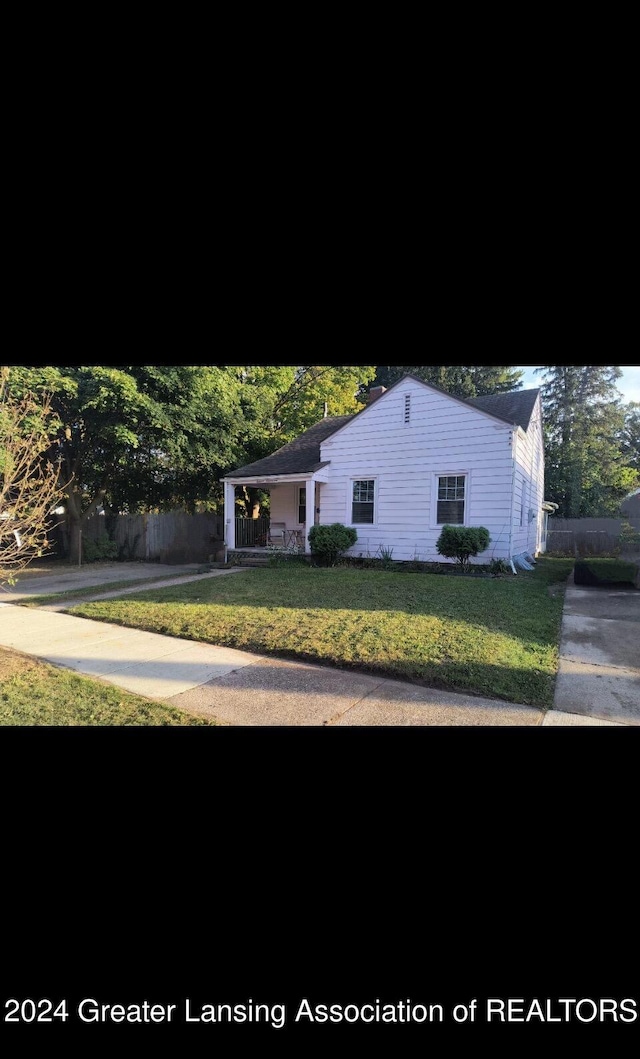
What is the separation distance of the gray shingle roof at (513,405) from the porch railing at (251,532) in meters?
8.25

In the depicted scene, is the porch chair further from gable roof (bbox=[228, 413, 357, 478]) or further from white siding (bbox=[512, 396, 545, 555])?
white siding (bbox=[512, 396, 545, 555])

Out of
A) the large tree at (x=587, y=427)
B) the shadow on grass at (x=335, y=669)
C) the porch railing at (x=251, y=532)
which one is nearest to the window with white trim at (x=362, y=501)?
the porch railing at (x=251, y=532)

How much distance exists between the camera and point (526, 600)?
790cm

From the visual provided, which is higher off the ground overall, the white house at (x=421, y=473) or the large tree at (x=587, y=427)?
the large tree at (x=587, y=427)

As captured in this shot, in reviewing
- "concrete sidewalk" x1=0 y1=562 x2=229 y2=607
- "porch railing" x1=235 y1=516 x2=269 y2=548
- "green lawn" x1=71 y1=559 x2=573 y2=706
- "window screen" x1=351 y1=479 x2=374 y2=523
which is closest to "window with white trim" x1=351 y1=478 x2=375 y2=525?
"window screen" x1=351 y1=479 x2=374 y2=523

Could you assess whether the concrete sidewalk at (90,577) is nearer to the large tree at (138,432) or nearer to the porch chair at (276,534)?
the large tree at (138,432)

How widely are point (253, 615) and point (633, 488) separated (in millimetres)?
29410

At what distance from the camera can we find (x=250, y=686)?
4.18m

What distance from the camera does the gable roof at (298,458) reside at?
13695 mm

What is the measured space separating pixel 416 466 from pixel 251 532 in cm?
694
